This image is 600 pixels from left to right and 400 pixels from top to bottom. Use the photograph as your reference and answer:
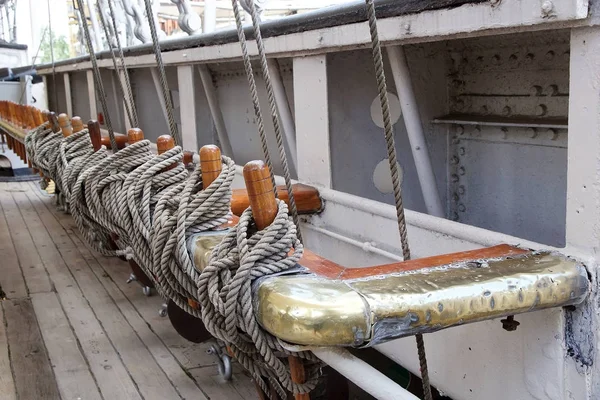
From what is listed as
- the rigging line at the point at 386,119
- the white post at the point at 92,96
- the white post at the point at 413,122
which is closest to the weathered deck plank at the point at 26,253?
the white post at the point at 92,96

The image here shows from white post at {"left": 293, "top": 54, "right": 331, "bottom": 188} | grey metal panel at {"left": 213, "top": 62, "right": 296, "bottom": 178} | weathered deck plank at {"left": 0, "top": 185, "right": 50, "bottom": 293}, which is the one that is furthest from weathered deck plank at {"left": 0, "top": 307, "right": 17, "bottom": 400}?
grey metal panel at {"left": 213, "top": 62, "right": 296, "bottom": 178}

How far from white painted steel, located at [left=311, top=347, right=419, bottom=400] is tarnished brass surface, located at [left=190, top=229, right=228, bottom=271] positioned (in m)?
0.46

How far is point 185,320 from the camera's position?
12.0ft

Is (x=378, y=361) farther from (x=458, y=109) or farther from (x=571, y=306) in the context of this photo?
(x=571, y=306)

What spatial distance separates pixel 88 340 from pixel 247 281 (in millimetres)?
2638

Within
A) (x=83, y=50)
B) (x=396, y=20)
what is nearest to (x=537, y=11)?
(x=396, y=20)

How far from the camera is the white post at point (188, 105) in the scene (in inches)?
201

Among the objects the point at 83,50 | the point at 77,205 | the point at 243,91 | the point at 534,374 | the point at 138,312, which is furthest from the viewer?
the point at 83,50

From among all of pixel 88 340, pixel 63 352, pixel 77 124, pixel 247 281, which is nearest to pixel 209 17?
pixel 77 124

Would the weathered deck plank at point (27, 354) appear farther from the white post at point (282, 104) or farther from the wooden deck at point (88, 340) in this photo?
the white post at point (282, 104)

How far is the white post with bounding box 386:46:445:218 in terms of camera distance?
9.59 ft

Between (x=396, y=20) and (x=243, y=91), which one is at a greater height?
(x=396, y=20)

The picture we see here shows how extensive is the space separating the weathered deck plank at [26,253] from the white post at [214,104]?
65.3 inches

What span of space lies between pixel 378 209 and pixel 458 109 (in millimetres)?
1002
